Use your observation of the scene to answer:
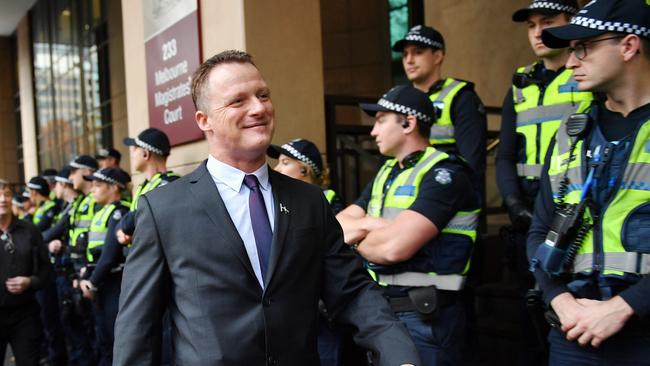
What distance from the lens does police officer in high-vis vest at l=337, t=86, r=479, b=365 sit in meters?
3.22

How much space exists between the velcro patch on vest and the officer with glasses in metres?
4.21

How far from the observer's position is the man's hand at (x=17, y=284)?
5.83 m

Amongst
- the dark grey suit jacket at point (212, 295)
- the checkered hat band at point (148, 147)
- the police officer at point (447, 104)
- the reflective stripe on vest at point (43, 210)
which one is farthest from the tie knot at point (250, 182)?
the reflective stripe on vest at point (43, 210)

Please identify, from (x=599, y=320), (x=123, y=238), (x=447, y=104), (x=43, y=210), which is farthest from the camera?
(x=43, y=210)

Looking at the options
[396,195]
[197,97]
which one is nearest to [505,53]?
[396,195]

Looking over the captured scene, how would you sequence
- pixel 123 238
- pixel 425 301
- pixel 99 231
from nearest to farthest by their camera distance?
pixel 425 301, pixel 123 238, pixel 99 231

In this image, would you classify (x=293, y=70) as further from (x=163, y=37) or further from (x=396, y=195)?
(x=396, y=195)

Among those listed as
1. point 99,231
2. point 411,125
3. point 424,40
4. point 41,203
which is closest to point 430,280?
point 411,125

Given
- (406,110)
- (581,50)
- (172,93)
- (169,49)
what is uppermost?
(169,49)

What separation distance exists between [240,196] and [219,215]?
14cm

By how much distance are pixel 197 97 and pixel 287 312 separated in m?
0.81

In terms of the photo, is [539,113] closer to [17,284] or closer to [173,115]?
[173,115]

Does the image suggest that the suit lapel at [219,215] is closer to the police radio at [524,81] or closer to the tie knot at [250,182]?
the tie knot at [250,182]

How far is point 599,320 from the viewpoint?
2.31 meters
